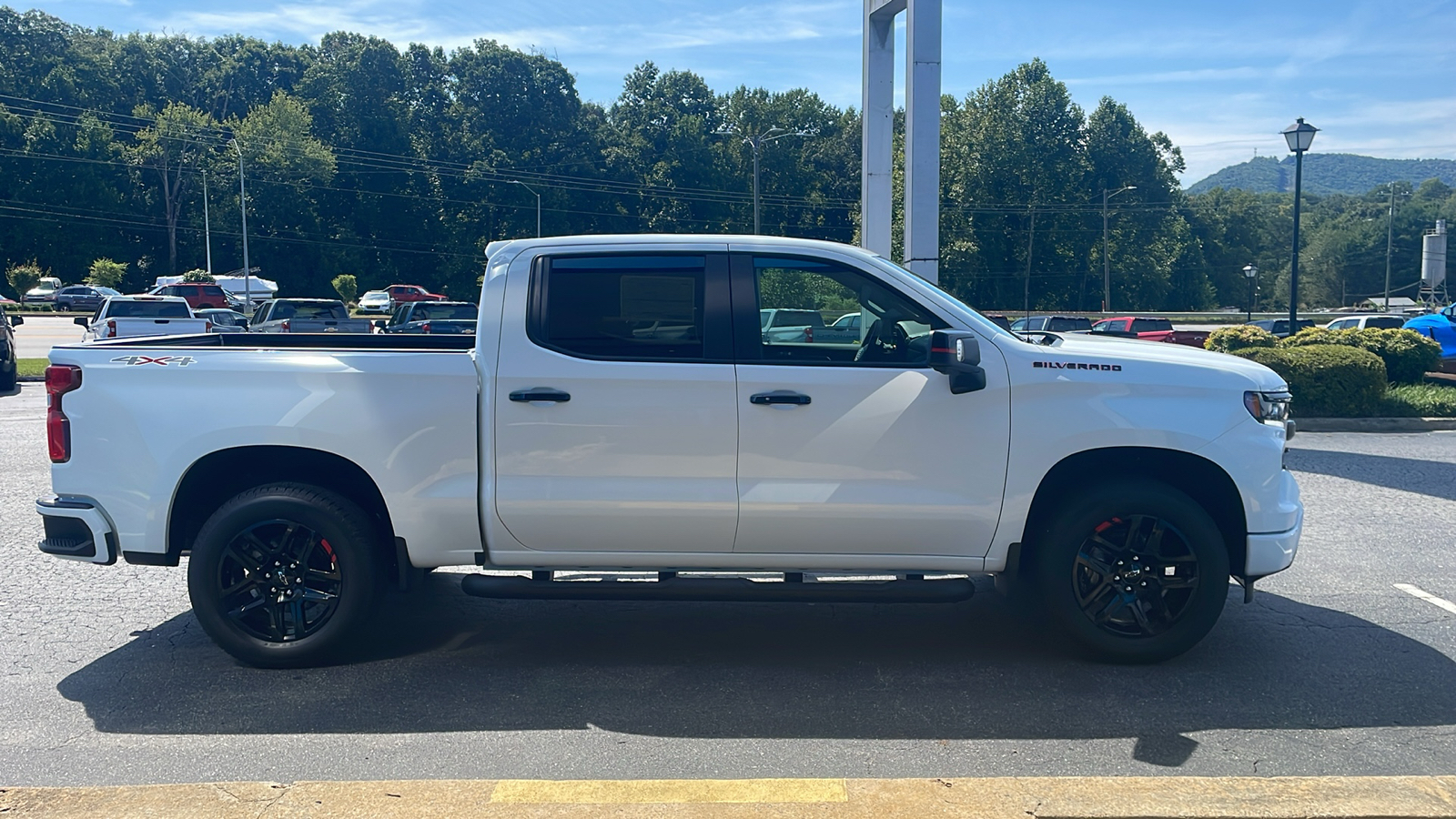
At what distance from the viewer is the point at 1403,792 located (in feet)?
11.9

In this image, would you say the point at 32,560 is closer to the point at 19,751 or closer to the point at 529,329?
the point at 19,751

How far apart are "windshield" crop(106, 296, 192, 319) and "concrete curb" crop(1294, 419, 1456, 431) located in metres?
21.5

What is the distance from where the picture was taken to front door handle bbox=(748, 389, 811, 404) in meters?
4.84

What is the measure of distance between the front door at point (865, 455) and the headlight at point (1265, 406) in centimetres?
110

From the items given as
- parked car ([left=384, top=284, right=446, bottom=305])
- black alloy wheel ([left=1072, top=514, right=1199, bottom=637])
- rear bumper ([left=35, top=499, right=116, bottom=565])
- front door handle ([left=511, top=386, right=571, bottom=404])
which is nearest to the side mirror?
black alloy wheel ([left=1072, top=514, right=1199, bottom=637])

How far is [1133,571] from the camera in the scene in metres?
5.00

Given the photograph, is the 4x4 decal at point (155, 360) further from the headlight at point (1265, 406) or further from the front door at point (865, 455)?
the headlight at point (1265, 406)

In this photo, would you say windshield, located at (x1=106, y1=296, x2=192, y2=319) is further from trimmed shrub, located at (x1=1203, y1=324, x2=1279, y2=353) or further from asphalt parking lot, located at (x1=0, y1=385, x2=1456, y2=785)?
trimmed shrub, located at (x1=1203, y1=324, x2=1279, y2=353)

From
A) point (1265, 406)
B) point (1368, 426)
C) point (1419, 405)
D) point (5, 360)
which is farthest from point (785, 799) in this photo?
point (5, 360)

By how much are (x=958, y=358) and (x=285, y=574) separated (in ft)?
10.3

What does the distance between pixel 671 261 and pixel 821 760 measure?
2305 millimetres

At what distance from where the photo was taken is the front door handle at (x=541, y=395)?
484cm

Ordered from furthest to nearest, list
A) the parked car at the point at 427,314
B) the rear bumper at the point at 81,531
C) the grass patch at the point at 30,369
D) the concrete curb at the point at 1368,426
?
the parked car at the point at 427,314 < the grass patch at the point at 30,369 < the concrete curb at the point at 1368,426 < the rear bumper at the point at 81,531

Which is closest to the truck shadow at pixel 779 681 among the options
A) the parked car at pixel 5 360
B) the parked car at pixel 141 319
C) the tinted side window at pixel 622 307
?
the tinted side window at pixel 622 307
